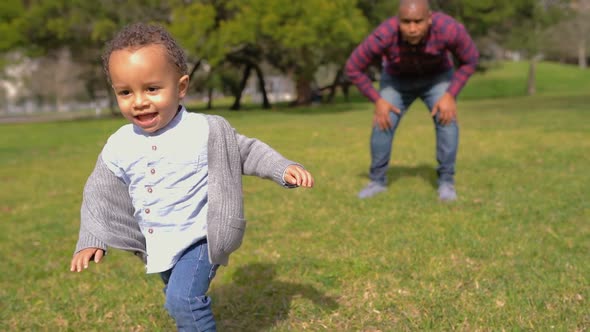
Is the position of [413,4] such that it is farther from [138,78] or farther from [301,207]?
[138,78]

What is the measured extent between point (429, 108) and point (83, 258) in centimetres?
470

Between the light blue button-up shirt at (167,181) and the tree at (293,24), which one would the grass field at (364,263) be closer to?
the light blue button-up shirt at (167,181)

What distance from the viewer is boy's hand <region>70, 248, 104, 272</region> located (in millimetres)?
2604

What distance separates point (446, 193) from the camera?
6.36 m

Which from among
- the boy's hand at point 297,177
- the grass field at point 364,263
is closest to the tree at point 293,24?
the grass field at point 364,263

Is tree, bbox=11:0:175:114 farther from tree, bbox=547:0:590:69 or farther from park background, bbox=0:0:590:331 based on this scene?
tree, bbox=547:0:590:69

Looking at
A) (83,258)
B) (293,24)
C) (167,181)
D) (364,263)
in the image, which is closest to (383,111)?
(364,263)

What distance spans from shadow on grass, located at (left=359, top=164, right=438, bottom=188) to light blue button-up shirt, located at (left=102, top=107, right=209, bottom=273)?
4907 mm

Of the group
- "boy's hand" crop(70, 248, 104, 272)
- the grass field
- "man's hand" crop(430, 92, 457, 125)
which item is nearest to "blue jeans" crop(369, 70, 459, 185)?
"man's hand" crop(430, 92, 457, 125)

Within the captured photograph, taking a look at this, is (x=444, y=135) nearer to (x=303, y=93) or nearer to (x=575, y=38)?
(x=303, y=93)

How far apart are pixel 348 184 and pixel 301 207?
139 cm

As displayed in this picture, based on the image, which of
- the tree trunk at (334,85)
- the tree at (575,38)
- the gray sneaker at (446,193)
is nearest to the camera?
the gray sneaker at (446,193)

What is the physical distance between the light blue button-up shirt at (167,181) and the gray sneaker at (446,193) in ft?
13.3

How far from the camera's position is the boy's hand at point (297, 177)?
261 centimetres
